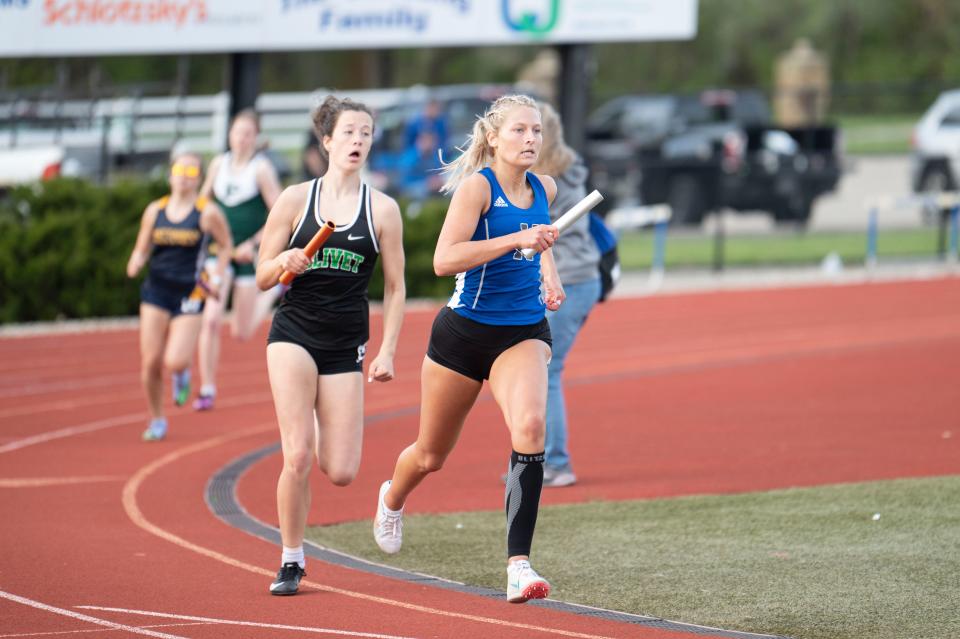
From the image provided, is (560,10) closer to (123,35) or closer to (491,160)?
(123,35)

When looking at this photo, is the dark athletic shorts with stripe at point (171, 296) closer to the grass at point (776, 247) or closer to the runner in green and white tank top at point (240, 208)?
the runner in green and white tank top at point (240, 208)

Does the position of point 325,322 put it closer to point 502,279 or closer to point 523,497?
point 502,279

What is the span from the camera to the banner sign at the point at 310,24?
68.4 feet

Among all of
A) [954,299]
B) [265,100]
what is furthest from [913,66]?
[954,299]

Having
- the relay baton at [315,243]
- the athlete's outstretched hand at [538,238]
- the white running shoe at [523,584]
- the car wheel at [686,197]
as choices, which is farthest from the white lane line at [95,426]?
the car wheel at [686,197]

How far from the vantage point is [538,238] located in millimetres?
6516

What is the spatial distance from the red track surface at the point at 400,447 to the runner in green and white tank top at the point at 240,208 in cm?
52

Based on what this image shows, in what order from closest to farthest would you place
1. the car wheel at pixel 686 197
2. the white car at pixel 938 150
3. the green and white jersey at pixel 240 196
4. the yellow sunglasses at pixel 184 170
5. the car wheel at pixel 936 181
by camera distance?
the yellow sunglasses at pixel 184 170 < the green and white jersey at pixel 240 196 < the car wheel at pixel 686 197 < the car wheel at pixel 936 181 < the white car at pixel 938 150

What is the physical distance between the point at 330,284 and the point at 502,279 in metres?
0.81

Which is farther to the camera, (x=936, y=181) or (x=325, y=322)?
(x=936, y=181)

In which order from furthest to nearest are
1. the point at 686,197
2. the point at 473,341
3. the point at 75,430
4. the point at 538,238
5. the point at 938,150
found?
1. the point at 938,150
2. the point at 686,197
3. the point at 75,430
4. the point at 473,341
5. the point at 538,238

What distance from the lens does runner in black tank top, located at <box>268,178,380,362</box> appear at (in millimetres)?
7199

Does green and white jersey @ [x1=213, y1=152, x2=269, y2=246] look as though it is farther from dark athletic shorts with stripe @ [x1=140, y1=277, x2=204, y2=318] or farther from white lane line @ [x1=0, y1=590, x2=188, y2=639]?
white lane line @ [x1=0, y1=590, x2=188, y2=639]

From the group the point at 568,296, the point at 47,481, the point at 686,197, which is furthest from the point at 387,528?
the point at 686,197
